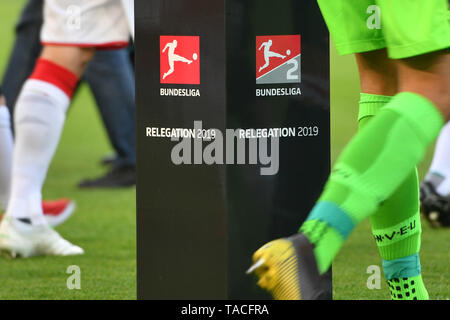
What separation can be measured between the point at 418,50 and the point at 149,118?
0.84 metres

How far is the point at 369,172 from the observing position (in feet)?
8.05

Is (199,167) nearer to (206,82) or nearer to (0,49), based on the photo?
(206,82)

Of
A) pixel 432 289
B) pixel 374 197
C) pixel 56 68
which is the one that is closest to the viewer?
pixel 374 197

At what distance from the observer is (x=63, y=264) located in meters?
4.09

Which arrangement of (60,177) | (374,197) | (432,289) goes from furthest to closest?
1. (60,177)
2. (432,289)
3. (374,197)

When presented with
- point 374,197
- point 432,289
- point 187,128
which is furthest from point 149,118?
point 432,289

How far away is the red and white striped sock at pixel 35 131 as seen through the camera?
4098mm

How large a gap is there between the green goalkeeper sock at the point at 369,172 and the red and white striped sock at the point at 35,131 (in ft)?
6.12

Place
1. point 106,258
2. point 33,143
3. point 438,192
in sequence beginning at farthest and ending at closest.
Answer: point 438,192 < point 106,258 < point 33,143

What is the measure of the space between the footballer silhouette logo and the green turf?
0.94 metres

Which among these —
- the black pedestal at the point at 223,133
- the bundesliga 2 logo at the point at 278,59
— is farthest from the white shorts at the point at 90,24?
the bundesliga 2 logo at the point at 278,59

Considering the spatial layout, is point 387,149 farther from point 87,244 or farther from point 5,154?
point 5,154

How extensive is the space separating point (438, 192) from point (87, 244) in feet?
4.97

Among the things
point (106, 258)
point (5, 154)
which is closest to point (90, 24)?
point (5, 154)
